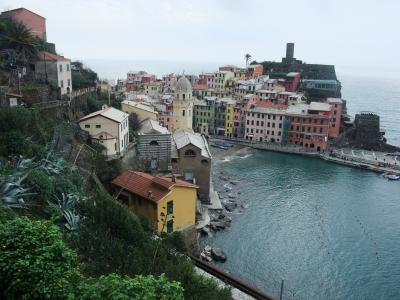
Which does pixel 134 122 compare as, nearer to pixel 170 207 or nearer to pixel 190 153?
pixel 190 153

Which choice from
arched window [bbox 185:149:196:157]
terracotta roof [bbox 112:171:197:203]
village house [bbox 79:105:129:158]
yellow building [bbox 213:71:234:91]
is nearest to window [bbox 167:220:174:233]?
terracotta roof [bbox 112:171:197:203]

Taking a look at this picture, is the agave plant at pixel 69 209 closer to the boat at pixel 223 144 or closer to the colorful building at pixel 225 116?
the boat at pixel 223 144

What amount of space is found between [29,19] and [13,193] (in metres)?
35.2

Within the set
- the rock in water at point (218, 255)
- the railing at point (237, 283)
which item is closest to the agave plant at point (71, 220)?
the railing at point (237, 283)

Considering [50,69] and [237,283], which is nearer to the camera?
[237,283]

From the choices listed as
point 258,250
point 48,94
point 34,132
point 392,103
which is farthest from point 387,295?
point 392,103

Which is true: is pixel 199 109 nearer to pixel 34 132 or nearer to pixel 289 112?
pixel 289 112

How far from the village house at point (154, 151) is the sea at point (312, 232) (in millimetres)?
8621

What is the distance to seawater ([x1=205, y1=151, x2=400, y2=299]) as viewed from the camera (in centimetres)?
2567

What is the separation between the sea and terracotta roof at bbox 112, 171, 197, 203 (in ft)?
24.7

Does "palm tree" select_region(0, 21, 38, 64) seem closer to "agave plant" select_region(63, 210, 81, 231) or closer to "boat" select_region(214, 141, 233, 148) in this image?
"agave plant" select_region(63, 210, 81, 231)

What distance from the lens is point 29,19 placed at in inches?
1687

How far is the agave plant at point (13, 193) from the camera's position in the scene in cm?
1431

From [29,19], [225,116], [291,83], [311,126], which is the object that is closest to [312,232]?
Result: [311,126]
